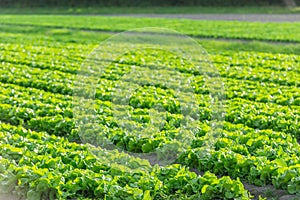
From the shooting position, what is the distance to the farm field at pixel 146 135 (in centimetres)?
664

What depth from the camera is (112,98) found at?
1090cm

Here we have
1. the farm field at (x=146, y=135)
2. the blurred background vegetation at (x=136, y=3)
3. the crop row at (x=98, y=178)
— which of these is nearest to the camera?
the crop row at (x=98, y=178)

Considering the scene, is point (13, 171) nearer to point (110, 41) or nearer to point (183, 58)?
point (183, 58)

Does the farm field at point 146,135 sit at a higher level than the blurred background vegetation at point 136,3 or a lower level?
lower

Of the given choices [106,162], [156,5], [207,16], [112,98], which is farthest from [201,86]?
[156,5]

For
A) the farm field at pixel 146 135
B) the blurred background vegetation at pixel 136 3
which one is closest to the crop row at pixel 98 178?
the farm field at pixel 146 135

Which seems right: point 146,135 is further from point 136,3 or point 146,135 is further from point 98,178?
point 136,3

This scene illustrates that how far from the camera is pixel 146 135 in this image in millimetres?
8344

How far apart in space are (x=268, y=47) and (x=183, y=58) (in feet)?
15.1

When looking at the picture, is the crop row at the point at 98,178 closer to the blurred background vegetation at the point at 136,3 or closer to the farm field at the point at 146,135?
the farm field at the point at 146,135

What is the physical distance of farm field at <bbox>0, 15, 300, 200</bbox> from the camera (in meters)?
6.64

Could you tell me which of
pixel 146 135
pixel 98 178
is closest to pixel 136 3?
pixel 146 135

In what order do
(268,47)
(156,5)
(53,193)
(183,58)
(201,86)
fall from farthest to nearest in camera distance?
(156,5), (268,47), (183,58), (201,86), (53,193)

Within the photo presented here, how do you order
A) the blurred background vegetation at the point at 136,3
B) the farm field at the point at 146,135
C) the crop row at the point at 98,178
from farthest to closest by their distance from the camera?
the blurred background vegetation at the point at 136,3 < the farm field at the point at 146,135 < the crop row at the point at 98,178
